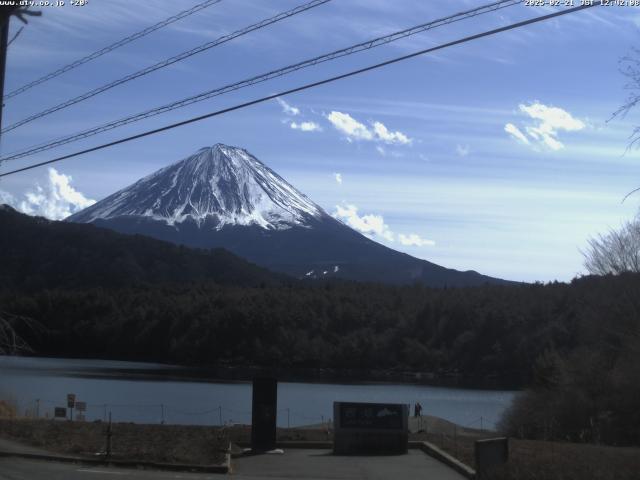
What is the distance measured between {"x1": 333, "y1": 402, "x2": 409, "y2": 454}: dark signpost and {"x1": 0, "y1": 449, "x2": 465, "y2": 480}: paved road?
2.11ft

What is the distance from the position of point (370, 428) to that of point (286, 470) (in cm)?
461

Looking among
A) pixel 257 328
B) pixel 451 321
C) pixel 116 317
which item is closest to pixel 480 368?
pixel 451 321

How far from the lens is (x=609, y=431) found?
3241 cm

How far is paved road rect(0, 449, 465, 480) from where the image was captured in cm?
1741

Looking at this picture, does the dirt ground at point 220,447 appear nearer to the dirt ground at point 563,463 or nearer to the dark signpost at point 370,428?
the dirt ground at point 563,463

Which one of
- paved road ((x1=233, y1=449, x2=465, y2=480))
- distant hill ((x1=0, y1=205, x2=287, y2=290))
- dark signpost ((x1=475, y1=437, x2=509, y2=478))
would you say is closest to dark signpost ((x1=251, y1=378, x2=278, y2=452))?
paved road ((x1=233, y1=449, x2=465, y2=480))

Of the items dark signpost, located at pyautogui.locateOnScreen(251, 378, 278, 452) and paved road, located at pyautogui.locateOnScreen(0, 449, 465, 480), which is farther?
dark signpost, located at pyautogui.locateOnScreen(251, 378, 278, 452)

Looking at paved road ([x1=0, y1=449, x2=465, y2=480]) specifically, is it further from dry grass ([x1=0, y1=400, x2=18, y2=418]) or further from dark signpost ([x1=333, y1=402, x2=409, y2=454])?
dry grass ([x1=0, y1=400, x2=18, y2=418])

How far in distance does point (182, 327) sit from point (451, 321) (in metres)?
39.5

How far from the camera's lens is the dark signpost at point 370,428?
23.5 metres

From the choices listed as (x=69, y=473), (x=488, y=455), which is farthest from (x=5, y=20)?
(x=488, y=455)

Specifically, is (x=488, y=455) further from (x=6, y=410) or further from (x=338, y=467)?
(x=6, y=410)

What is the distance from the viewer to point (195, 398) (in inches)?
2470

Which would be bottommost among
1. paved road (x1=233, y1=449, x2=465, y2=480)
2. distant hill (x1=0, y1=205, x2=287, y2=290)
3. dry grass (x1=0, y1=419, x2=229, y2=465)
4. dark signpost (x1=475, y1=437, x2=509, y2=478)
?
paved road (x1=233, y1=449, x2=465, y2=480)
